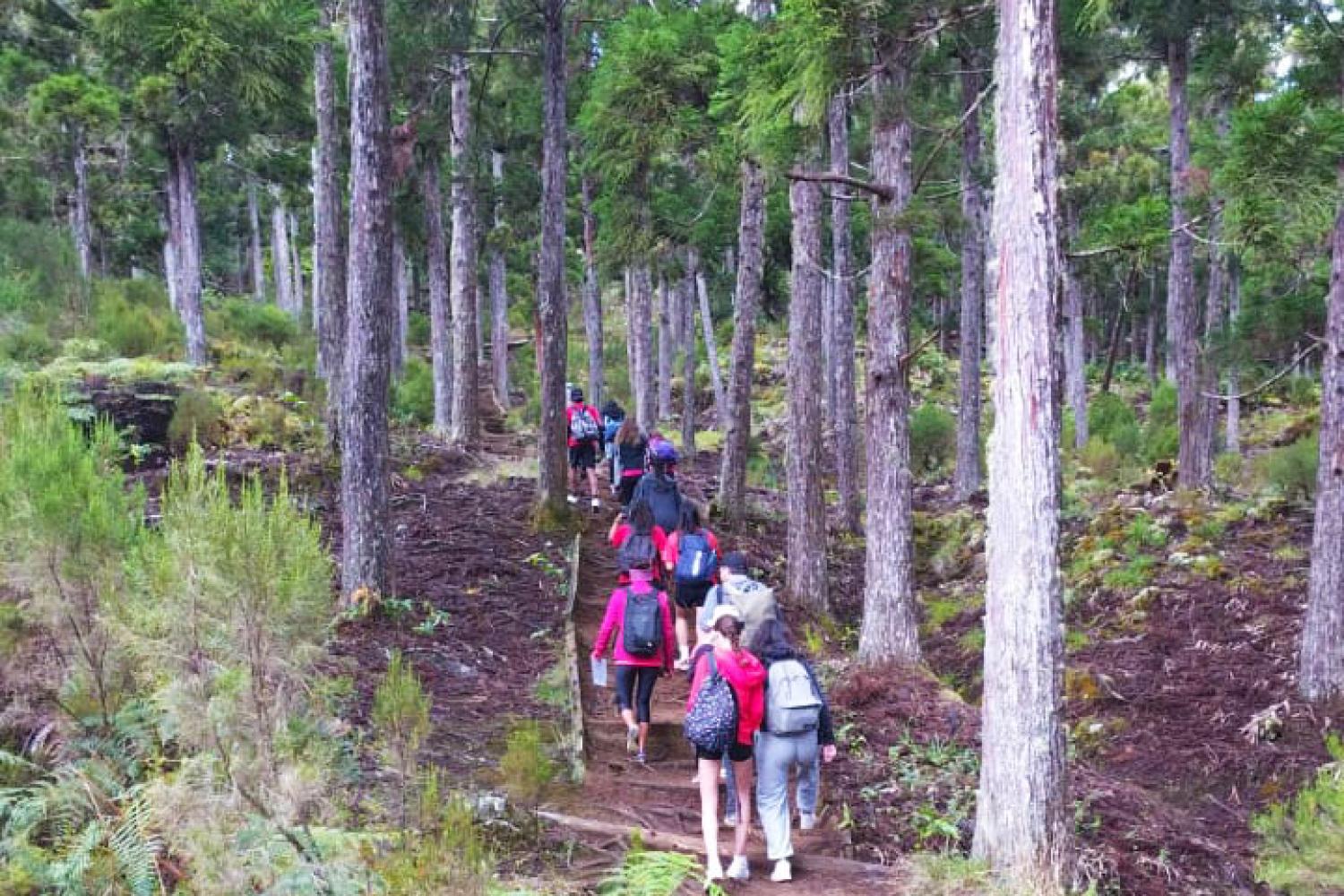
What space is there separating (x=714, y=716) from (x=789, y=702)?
451 millimetres

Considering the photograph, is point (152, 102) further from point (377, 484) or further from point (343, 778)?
point (343, 778)

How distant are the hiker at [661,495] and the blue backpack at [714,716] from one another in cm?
351

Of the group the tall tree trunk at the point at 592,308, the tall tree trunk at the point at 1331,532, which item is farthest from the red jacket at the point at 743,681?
the tall tree trunk at the point at 592,308

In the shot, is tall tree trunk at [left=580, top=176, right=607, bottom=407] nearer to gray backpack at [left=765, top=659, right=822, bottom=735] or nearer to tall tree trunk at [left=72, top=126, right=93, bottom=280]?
tall tree trunk at [left=72, top=126, right=93, bottom=280]

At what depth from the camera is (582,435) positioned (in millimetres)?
14914

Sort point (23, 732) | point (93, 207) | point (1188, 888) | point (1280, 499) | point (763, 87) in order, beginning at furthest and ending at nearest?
point (93, 207)
point (1280, 499)
point (763, 87)
point (1188, 888)
point (23, 732)

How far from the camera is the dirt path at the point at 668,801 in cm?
618

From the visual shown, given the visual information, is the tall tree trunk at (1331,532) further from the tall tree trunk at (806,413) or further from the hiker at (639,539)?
the hiker at (639,539)

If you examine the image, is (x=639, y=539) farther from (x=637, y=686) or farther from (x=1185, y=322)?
(x=1185, y=322)

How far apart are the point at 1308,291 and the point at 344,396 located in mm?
12035

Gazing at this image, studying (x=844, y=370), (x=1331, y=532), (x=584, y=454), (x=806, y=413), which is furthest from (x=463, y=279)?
(x=1331, y=532)

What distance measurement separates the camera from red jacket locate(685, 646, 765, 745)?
19.4 feet

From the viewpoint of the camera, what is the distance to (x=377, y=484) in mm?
9930

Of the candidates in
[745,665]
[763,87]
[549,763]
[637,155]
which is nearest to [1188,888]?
[745,665]
